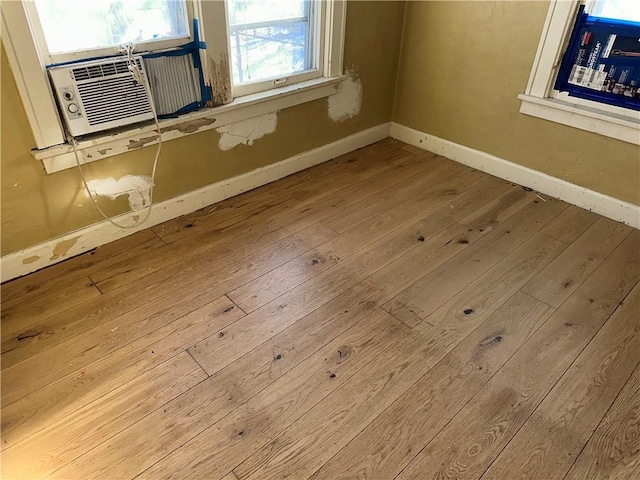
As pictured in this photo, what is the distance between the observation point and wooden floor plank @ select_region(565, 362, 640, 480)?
4.60 feet

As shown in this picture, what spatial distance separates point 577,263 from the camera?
7.32ft

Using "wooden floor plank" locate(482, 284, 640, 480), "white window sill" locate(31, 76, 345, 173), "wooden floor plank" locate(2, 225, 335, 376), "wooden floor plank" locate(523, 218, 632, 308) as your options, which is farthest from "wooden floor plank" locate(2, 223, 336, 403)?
"wooden floor plank" locate(523, 218, 632, 308)

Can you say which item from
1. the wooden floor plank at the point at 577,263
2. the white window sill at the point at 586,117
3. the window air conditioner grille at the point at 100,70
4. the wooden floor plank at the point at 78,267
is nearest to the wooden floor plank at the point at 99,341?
the wooden floor plank at the point at 78,267

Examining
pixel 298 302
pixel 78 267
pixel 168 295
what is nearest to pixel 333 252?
pixel 298 302

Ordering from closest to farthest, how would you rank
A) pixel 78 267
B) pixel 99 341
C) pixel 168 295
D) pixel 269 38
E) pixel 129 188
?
pixel 99 341, pixel 168 295, pixel 78 267, pixel 129 188, pixel 269 38

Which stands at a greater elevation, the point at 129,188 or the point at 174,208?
the point at 129,188

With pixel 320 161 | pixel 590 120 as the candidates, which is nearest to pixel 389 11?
pixel 320 161

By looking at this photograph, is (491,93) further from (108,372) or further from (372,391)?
(108,372)

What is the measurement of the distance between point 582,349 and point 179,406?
4.88 ft

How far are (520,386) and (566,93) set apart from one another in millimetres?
1679

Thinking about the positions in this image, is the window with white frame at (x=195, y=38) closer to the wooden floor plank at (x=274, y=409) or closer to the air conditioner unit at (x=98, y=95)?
the air conditioner unit at (x=98, y=95)

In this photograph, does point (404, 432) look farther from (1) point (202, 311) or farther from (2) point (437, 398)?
(1) point (202, 311)

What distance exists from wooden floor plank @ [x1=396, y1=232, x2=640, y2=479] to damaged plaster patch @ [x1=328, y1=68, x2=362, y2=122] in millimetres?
1695

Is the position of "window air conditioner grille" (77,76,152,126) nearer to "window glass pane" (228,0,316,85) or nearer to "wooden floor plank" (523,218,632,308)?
"window glass pane" (228,0,316,85)
